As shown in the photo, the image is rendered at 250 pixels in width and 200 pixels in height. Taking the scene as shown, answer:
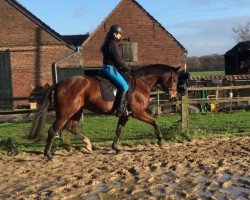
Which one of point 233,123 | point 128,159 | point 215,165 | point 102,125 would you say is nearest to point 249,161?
point 215,165

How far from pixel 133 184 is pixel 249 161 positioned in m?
2.69

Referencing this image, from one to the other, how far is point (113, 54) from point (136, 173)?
3.00 m

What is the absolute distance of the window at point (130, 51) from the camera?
3638 cm

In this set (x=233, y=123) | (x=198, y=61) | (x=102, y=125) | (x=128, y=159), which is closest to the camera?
(x=128, y=159)

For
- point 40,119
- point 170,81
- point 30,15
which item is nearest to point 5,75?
point 30,15

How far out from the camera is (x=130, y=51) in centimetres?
3647

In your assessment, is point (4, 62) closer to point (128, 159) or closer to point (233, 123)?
point (233, 123)

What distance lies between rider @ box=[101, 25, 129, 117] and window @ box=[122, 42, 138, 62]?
2572cm

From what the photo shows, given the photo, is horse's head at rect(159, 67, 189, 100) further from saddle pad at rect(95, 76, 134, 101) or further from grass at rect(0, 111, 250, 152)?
grass at rect(0, 111, 250, 152)

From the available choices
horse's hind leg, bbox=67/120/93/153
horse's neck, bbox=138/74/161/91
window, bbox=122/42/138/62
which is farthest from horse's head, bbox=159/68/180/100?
window, bbox=122/42/138/62

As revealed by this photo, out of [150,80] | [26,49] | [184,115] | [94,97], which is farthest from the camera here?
[26,49]

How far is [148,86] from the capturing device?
11.3 metres

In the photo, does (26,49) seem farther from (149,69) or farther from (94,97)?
(94,97)

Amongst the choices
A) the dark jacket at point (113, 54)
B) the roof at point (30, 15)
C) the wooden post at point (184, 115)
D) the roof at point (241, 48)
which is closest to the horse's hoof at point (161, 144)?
the dark jacket at point (113, 54)
